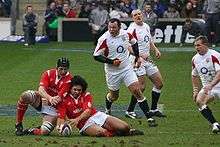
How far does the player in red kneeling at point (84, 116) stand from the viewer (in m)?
15.2

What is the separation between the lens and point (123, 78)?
58.4ft

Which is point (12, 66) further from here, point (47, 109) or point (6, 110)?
point (47, 109)

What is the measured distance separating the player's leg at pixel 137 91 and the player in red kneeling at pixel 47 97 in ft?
6.89

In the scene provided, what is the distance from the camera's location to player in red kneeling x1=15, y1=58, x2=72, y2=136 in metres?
15.6

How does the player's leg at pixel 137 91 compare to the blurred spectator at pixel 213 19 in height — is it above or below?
above

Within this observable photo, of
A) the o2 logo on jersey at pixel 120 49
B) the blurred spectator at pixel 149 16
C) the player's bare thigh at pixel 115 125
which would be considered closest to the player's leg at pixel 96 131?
the player's bare thigh at pixel 115 125

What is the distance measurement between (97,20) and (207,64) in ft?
69.9

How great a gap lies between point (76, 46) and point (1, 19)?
16.9ft

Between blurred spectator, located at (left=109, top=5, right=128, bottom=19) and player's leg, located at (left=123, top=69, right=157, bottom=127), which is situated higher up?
player's leg, located at (left=123, top=69, right=157, bottom=127)

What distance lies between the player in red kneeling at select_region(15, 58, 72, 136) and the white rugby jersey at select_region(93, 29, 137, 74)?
75.6 inches

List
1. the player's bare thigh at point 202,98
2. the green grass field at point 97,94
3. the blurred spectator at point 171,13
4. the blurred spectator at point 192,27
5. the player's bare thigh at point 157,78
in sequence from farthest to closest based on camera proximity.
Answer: the blurred spectator at point 171,13, the blurred spectator at point 192,27, the player's bare thigh at point 157,78, the player's bare thigh at point 202,98, the green grass field at point 97,94

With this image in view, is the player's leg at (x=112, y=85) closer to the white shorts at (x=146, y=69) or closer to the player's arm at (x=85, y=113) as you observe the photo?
the white shorts at (x=146, y=69)

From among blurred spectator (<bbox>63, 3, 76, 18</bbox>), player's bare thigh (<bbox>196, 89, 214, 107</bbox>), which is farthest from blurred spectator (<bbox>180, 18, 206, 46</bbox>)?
player's bare thigh (<bbox>196, 89, 214, 107</bbox>)

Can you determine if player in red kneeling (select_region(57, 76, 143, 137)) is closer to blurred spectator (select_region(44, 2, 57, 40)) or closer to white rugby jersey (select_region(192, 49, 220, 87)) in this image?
white rugby jersey (select_region(192, 49, 220, 87))
